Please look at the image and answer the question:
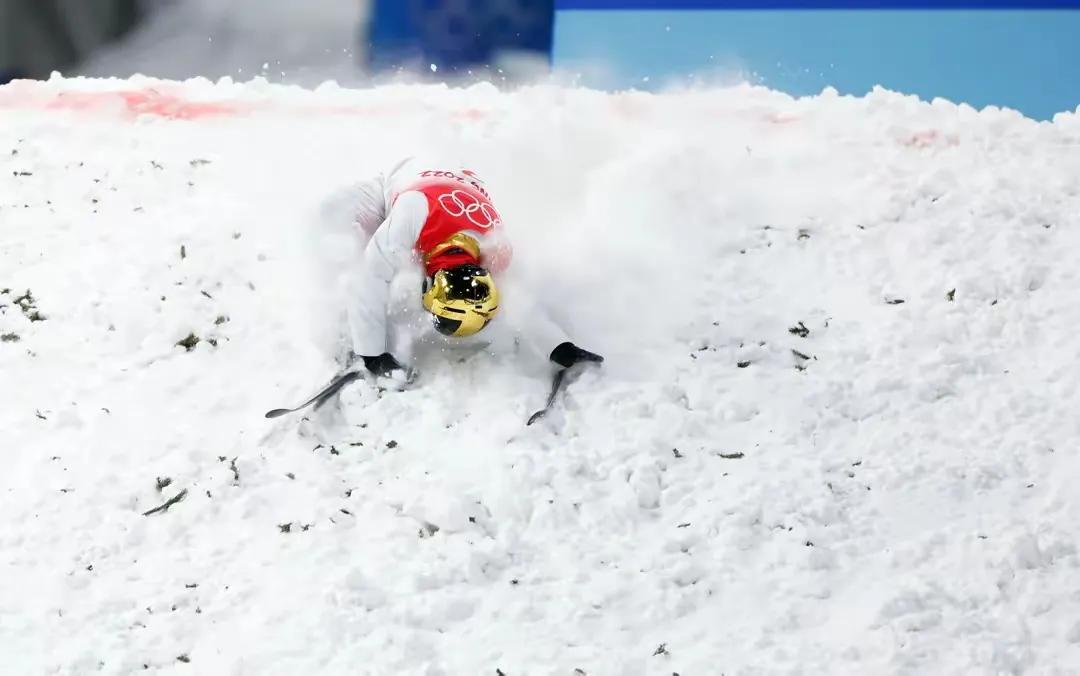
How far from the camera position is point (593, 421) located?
11.7ft

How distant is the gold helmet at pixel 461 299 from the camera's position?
362 centimetres

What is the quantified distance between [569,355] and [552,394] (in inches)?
8.0

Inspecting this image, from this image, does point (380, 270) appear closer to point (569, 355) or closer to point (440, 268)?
point (440, 268)

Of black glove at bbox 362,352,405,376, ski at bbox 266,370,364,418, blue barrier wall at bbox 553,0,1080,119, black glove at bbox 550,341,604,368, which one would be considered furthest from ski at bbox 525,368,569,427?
blue barrier wall at bbox 553,0,1080,119

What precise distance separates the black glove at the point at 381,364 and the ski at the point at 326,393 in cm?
5

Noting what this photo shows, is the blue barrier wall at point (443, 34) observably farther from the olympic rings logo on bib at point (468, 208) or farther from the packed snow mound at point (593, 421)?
the olympic rings logo on bib at point (468, 208)

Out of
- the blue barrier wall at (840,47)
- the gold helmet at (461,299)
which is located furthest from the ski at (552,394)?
the blue barrier wall at (840,47)

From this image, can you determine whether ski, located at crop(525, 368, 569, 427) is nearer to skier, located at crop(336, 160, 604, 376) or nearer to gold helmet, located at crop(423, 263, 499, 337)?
skier, located at crop(336, 160, 604, 376)

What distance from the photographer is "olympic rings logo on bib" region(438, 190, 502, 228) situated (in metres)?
3.90

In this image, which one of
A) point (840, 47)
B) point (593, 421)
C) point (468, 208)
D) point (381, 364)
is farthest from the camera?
point (840, 47)

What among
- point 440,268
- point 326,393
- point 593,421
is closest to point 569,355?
point 593,421

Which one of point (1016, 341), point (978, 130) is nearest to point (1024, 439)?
point (1016, 341)

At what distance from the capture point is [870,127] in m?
5.65

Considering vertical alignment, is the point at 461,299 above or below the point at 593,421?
above
